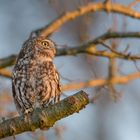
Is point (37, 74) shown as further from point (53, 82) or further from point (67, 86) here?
point (67, 86)

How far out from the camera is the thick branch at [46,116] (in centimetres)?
545

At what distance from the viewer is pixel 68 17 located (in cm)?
841

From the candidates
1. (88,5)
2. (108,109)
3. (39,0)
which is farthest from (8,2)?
(88,5)

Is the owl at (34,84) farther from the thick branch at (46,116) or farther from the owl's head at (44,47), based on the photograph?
the thick branch at (46,116)

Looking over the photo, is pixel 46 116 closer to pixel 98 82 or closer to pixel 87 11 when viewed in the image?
pixel 87 11

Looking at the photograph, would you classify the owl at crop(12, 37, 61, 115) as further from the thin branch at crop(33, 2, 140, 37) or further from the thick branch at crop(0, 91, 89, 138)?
the thin branch at crop(33, 2, 140, 37)

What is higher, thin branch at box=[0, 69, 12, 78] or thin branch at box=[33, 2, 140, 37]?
thin branch at box=[33, 2, 140, 37]

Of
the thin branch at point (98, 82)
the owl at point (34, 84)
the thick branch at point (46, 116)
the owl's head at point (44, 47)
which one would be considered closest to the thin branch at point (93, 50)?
the thin branch at point (98, 82)

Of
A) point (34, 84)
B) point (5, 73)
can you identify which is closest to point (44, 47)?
point (34, 84)

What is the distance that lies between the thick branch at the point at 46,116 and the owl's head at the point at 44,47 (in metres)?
1.50

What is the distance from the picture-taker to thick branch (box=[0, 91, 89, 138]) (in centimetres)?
545

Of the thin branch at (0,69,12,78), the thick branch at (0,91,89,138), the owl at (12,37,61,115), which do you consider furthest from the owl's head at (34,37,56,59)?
the thick branch at (0,91,89,138)

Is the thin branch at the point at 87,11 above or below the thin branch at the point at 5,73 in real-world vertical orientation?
above

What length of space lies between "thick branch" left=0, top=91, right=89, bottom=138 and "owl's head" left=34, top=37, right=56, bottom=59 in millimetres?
1502
